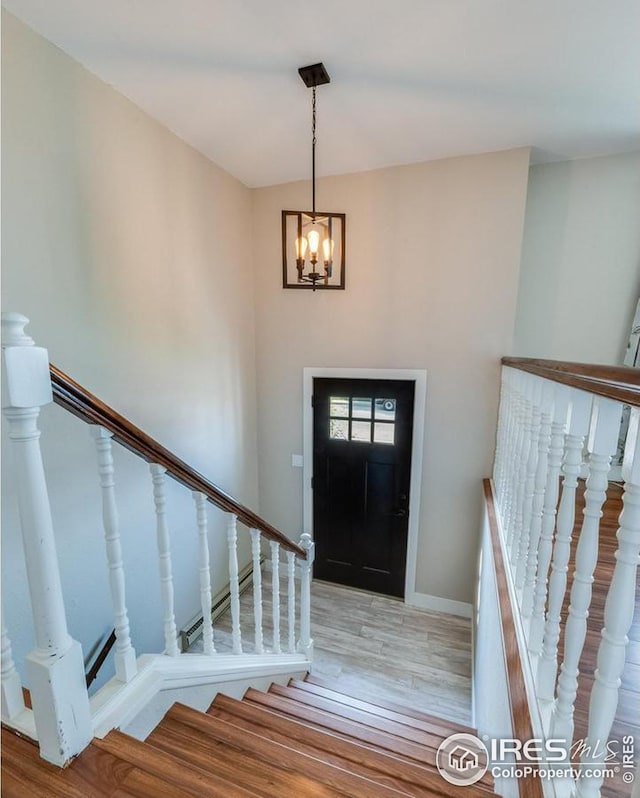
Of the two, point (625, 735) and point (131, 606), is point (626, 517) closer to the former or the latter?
point (625, 735)

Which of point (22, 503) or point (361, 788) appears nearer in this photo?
point (22, 503)

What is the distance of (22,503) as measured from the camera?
2.66ft

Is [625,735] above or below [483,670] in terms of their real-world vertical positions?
above

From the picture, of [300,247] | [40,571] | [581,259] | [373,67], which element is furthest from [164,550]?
[581,259]

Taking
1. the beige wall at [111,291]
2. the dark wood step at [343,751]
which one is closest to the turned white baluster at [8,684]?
the beige wall at [111,291]

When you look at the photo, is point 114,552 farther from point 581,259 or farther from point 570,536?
point 581,259

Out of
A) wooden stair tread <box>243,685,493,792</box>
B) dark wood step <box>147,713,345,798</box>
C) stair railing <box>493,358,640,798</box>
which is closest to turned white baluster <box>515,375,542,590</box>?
stair railing <box>493,358,640,798</box>

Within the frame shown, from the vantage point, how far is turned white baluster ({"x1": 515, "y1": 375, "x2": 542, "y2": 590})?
127cm

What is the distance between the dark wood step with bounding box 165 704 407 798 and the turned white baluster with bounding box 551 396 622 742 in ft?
2.39

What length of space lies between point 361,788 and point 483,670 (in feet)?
3.92

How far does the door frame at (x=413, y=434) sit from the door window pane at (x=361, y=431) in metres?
0.39

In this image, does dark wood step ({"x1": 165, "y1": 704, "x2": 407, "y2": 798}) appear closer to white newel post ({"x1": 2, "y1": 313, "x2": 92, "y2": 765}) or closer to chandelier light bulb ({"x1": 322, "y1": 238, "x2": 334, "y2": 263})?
white newel post ({"x1": 2, "y1": 313, "x2": 92, "y2": 765})

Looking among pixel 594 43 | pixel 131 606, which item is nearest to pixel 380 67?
pixel 594 43

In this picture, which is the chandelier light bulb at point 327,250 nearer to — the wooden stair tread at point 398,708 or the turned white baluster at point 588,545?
the turned white baluster at point 588,545
